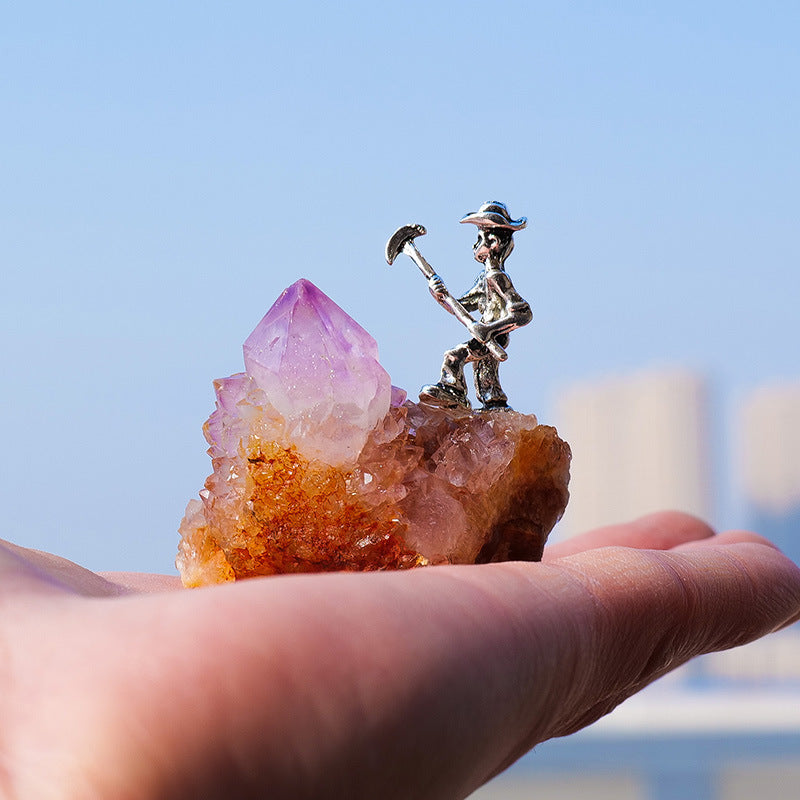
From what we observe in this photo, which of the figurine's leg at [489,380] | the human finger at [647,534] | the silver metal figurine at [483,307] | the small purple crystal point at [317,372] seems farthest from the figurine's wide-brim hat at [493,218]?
the human finger at [647,534]

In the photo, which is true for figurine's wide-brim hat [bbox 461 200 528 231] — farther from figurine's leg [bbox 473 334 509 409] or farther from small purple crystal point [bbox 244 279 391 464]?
small purple crystal point [bbox 244 279 391 464]

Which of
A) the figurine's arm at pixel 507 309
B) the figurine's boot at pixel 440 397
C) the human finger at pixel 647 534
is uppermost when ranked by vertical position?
the figurine's arm at pixel 507 309

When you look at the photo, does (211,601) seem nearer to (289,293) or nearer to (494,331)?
(289,293)

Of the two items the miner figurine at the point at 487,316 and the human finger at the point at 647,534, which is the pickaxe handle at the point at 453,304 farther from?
the human finger at the point at 647,534

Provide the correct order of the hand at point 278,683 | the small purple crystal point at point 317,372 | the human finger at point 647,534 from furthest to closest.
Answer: the human finger at point 647,534
the small purple crystal point at point 317,372
the hand at point 278,683

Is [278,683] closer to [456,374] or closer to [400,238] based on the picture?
[456,374]

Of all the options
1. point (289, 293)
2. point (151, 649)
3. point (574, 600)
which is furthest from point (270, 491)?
point (151, 649)
